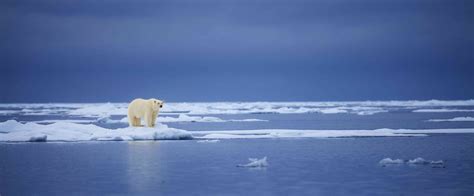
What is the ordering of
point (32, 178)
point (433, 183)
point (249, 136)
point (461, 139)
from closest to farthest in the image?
point (433, 183), point (32, 178), point (461, 139), point (249, 136)

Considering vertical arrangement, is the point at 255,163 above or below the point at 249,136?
below

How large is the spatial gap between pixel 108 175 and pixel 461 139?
1182 cm

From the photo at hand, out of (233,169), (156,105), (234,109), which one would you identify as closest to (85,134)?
(156,105)

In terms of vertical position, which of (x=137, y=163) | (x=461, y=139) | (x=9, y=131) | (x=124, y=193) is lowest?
(x=124, y=193)

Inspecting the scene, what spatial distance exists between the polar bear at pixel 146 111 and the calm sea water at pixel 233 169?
3.72m

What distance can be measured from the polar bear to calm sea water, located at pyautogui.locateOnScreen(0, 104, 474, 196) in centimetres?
372

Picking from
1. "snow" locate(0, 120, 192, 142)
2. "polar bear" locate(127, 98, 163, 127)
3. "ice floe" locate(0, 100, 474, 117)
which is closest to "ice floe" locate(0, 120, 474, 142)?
"snow" locate(0, 120, 192, 142)

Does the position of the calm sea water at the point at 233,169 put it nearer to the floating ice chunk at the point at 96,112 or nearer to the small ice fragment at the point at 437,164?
the small ice fragment at the point at 437,164

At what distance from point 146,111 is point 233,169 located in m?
11.4

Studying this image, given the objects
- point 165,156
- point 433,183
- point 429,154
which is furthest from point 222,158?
point 433,183

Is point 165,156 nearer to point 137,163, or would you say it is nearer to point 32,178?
point 137,163

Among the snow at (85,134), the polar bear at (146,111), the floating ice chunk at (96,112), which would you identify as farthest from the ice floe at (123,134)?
the floating ice chunk at (96,112)

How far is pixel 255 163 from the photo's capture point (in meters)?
14.4

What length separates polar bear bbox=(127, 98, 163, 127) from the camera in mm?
24906
